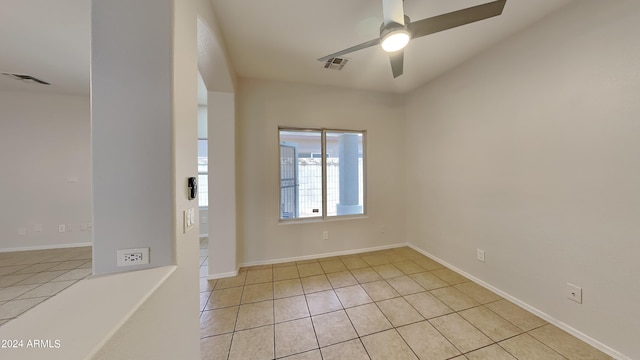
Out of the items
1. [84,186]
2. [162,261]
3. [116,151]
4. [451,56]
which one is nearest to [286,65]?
[451,56]

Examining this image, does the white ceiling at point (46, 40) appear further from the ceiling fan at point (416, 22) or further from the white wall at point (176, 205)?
the ceiling fan at point (416, 22)

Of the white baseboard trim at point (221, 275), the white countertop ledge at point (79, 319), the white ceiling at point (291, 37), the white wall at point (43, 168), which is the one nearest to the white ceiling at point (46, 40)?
the white ceiling at point (291, 37)

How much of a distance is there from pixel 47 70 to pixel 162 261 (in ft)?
12.1

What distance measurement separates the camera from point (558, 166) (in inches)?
66.4

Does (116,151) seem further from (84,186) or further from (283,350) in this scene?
(84,186)

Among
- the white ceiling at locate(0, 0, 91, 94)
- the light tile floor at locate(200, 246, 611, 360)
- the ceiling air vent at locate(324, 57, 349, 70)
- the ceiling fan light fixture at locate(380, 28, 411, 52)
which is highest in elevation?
the white ceiling at locate(0, 0, 91, 94)

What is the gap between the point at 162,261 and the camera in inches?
37.9

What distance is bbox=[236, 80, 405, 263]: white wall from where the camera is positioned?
280 cm

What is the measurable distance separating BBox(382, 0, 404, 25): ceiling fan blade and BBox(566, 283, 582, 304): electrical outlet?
2400 millimetres

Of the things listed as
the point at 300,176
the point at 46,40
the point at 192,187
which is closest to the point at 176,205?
the point at 192,187

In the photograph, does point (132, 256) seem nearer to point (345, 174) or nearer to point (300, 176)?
point (300, 176)

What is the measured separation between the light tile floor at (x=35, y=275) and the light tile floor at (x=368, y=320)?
5.13 feet

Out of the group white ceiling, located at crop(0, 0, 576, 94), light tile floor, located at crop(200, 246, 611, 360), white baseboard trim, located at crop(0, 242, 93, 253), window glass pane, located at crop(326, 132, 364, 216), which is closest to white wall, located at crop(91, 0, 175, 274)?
white ceiling, located at crop(0, 0, 576, 94)

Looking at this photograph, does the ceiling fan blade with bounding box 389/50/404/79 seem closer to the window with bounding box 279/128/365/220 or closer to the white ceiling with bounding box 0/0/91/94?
the window with bounding box 279/128/365/220
